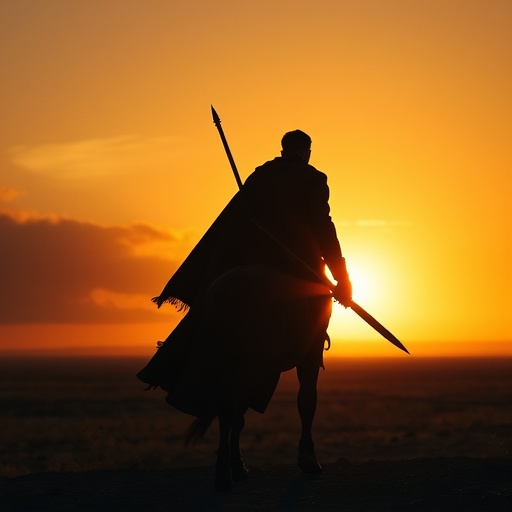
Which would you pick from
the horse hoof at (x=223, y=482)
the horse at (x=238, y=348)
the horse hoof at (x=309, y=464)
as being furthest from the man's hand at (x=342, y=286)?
the horse hoof at (x=223, y=482)

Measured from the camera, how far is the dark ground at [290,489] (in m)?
8.08

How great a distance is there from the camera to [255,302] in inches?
341

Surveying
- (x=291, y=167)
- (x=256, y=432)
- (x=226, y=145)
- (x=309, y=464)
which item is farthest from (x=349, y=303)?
(x=256, y=432)

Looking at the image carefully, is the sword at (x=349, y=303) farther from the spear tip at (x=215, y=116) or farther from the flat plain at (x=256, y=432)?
the flat plain at (x=256, y=432)

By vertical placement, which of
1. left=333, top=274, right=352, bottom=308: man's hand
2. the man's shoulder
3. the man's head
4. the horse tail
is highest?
the man's head

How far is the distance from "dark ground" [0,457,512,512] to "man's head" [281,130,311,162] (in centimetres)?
262

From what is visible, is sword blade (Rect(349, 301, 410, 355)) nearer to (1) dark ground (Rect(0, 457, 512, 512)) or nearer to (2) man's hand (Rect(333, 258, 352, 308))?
(2) man's hand (Rect(333, 258, 352, 308))

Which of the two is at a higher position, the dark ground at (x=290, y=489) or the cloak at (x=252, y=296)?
the cloak at (x=252, y=296)

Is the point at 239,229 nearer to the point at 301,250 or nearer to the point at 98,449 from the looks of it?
the point at 301,250

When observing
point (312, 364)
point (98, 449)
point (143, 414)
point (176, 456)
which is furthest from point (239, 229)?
point (143, 414)

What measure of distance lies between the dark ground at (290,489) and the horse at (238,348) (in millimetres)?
317

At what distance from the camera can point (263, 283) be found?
28.7 ft

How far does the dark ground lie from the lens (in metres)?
8.08

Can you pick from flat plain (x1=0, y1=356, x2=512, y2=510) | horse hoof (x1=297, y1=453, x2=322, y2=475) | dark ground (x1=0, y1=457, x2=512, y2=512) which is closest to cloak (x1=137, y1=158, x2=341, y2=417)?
horse hoof (x1=297, y1=453, x2=322, y2=475)
